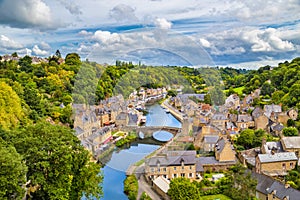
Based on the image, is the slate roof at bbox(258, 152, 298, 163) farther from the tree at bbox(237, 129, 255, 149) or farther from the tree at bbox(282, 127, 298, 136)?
the tree at bbox(282, 127, 298, 136)

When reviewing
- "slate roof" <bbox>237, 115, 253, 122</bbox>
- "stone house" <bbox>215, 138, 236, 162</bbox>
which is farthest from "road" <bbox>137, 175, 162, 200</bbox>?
"slate roof" <bbox>237, 115, 253, 122</bbox>

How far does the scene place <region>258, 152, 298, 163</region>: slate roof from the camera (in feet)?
48.9

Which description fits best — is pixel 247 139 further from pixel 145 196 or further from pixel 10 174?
pixel 10 174

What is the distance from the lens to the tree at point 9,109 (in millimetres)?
16223

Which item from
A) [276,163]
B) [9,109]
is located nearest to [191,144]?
[276,163]

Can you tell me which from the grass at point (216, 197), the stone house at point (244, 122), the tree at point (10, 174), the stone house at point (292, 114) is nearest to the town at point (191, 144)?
the stone house at point (244, 122)

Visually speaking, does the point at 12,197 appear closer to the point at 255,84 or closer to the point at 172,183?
the point at 172,183

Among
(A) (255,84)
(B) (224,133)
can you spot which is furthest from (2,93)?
(A) (255,84)

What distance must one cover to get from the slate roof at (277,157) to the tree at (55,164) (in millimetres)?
8410

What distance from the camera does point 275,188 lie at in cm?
1191

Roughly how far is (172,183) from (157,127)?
598cm

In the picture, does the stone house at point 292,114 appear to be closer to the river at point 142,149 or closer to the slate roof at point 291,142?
the slate roof at point 291,142

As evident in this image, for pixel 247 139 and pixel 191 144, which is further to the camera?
pixel 247 139

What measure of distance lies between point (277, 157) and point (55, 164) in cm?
1040
